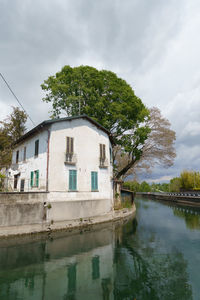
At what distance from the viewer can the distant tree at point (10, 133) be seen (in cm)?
2579

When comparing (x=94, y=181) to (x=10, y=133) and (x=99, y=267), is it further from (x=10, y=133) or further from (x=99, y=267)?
(x=10, y=133)

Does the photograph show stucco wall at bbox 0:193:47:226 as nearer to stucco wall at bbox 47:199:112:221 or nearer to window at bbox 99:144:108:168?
stucco wall at bbox 47:199:112:221

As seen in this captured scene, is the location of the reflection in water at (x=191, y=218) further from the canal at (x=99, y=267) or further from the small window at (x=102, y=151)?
the small window at (x=102, y=151)

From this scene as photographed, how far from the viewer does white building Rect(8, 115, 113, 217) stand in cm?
1633

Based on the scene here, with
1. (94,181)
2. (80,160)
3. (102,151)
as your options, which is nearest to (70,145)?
(80,160)

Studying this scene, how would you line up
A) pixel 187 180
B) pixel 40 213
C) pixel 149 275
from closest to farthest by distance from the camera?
pixel 149 275
pixel 40 213
pixel 187 180

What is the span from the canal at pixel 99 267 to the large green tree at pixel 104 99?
1333cm

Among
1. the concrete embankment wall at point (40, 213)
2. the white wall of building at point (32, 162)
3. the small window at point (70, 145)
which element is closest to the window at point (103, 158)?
the small window at point (70, 145)

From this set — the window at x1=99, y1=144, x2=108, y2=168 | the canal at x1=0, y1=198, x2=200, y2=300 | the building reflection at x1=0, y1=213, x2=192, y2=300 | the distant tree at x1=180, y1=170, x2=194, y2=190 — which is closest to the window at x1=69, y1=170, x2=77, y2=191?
the window at x1=99, y1=144, x2=108, y2=168

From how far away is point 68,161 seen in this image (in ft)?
56.1

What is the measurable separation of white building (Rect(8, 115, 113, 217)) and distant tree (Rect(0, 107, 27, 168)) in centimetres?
647

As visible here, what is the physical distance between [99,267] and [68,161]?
10167 mm

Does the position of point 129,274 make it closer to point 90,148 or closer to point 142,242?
point 142,242

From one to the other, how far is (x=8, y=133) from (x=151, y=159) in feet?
80.4
